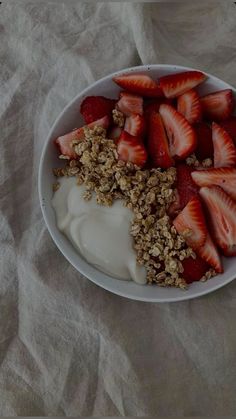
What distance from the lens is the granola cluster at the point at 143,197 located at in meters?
1.09

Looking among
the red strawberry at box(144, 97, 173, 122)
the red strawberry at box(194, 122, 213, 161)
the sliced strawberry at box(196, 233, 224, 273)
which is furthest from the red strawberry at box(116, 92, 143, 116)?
the sliced strawberry at box(196, 233, 224, 273)

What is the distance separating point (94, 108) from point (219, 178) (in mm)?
273

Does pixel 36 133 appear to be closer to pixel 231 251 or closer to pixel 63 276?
pixel 63 276

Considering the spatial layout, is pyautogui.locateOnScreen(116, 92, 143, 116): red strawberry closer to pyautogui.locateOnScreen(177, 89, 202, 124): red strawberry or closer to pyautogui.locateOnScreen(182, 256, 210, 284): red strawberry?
pyautogui.locateOnScreen(177, 89, 202, 124): red strawberry

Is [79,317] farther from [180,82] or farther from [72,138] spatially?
[180,82]

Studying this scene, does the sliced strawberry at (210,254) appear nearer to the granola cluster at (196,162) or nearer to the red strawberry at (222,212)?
the red strawberry at (222,212)

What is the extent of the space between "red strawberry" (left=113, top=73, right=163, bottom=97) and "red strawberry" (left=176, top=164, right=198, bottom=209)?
0.17m

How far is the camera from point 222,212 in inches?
42.9

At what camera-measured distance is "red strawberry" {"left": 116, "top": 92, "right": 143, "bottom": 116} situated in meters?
1.16

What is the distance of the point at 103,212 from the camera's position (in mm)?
1113

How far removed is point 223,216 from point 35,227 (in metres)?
0.39

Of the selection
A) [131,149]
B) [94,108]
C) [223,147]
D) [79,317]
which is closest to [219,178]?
[223,147]

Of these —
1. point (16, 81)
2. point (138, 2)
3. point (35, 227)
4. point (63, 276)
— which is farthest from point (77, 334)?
point (138, 2)

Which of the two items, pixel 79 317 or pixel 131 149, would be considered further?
pixel 79 317
